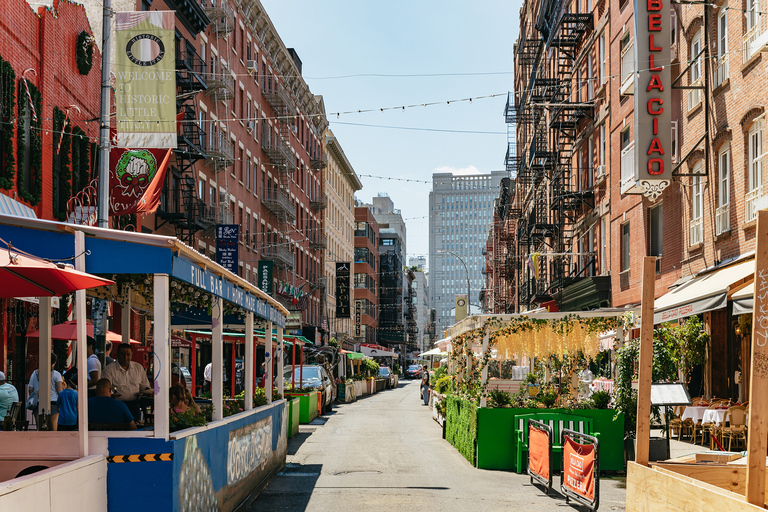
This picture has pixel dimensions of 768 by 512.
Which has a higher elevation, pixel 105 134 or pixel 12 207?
pixel 105 134

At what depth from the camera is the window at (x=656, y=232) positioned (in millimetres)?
23281

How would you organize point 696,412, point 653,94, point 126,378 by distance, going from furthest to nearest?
point 653,94 < point 696,412 < point 126,378

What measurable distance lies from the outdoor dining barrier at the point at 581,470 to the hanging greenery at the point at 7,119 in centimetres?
1264

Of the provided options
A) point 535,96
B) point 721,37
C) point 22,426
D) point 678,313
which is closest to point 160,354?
point 22,426

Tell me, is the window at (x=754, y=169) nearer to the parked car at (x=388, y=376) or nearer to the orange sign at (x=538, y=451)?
the orange sign at (x=538, y=451)

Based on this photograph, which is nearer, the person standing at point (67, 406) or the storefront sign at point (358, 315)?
the person standing at point (67, 406)

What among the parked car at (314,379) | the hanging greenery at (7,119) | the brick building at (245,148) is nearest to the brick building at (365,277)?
the brick building at (245,148)

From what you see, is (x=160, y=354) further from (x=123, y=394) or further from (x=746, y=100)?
(x=746, y=100)

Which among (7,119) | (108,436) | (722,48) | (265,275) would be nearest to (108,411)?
(108,436)

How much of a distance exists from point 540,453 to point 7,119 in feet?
42.4

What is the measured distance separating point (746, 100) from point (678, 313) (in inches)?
181

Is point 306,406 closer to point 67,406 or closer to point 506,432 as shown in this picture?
point 506,432

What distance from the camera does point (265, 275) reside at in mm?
46438

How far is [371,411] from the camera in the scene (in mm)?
33406
